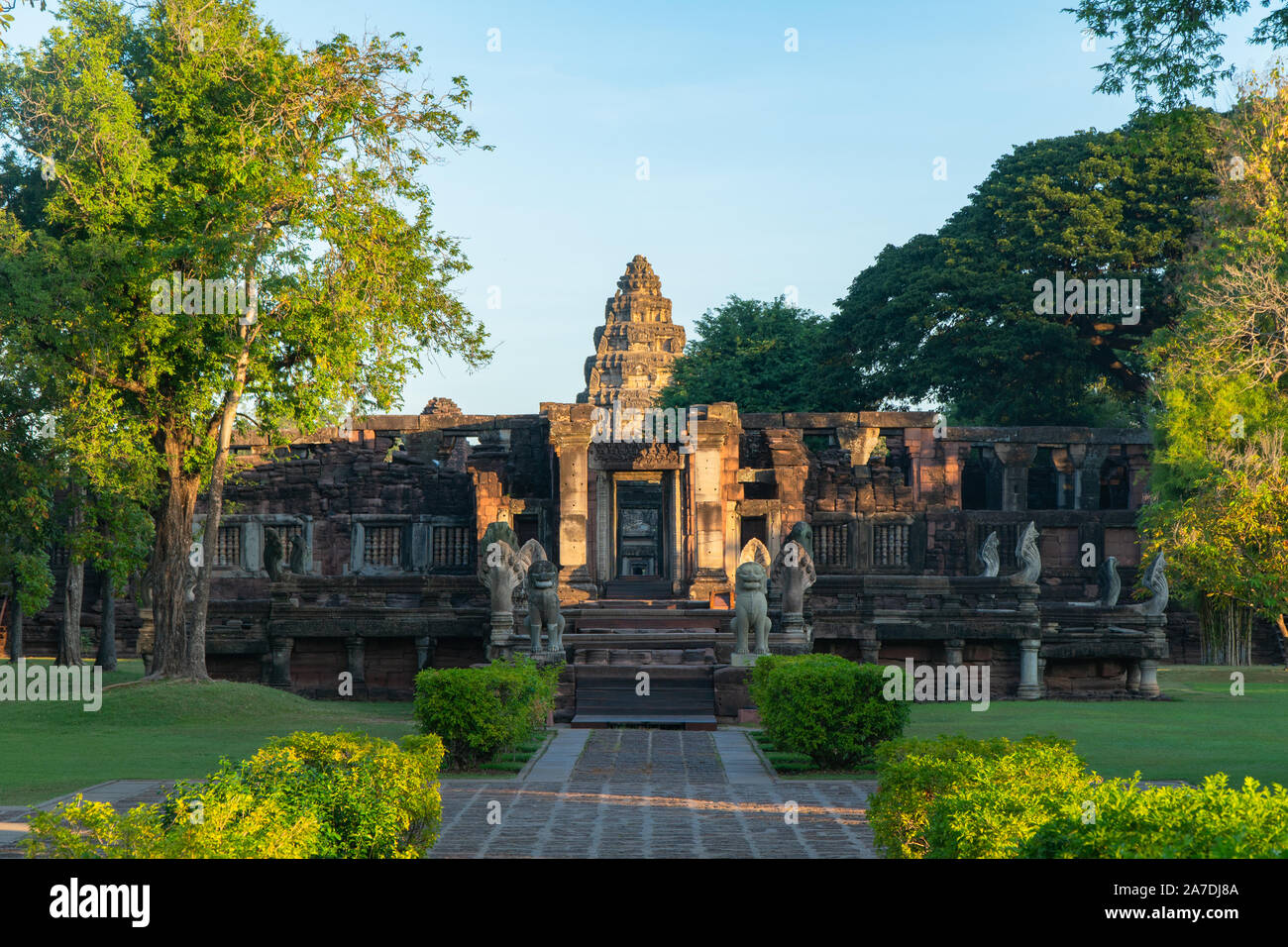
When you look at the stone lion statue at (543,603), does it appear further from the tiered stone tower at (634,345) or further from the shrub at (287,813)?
the tiered stone tower at (634,345)

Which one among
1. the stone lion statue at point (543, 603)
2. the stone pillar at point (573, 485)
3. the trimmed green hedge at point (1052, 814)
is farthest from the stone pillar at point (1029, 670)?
the trimmed green hedge at point (1052, 814)

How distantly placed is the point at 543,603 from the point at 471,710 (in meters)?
6.62

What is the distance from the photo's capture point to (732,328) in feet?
148

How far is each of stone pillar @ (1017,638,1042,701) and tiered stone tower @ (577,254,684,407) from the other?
115 ft

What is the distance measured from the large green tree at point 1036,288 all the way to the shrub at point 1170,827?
3273cm

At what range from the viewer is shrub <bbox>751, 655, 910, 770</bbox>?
12.8m

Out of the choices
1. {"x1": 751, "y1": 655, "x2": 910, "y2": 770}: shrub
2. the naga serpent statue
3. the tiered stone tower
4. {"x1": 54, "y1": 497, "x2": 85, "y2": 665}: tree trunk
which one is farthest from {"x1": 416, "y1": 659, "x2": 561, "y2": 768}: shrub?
the tiered stone tower

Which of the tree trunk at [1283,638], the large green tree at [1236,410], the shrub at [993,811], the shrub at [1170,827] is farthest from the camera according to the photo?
the tree trunk at [1283,638]

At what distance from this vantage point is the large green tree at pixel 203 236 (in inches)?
763

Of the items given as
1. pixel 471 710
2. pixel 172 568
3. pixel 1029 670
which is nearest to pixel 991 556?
pixel 1029 670

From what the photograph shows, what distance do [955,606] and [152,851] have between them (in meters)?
22.2

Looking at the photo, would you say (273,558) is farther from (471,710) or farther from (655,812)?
(655,812)

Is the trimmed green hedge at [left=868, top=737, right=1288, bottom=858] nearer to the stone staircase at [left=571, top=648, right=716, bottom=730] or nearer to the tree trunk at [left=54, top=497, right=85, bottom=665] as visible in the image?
the stone staircase at [left=571, top=648, right=716, bottom=730]
